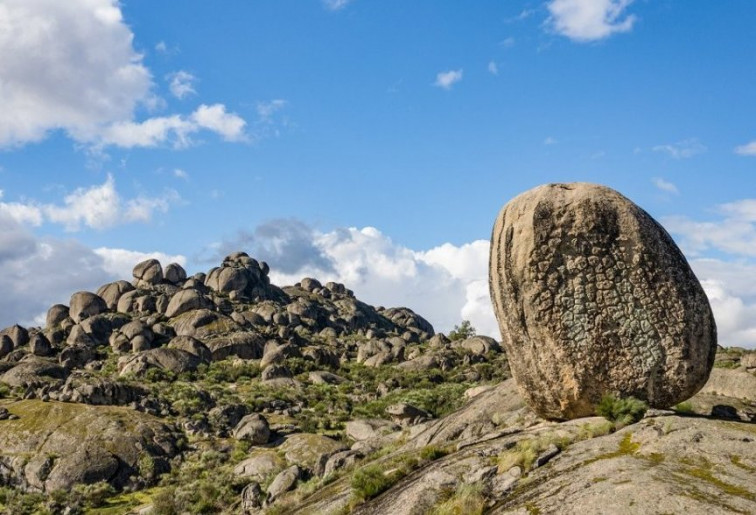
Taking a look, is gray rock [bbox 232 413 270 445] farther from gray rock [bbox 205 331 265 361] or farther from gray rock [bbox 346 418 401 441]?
gray rock [bbox 205 331 265 361]

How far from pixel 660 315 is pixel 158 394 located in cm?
4578

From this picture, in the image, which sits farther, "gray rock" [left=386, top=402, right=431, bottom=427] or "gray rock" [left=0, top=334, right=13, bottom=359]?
"gray rock" [left=0, top=334, right=13, bottom=359]

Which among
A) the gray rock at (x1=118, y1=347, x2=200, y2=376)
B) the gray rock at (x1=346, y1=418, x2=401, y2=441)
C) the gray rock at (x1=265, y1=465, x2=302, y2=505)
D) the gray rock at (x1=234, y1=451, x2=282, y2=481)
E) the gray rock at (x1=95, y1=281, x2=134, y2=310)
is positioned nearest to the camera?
the gray rock at (x1=265, y1=465, x2=302, y2=505)

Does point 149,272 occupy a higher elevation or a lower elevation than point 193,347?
higher

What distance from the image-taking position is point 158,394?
172 ft

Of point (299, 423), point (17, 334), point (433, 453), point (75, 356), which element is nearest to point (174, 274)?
point (17, 334)

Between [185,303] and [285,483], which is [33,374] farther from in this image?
[285,483]

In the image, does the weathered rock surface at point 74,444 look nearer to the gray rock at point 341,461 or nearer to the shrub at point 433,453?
the gray rock at point 341,461

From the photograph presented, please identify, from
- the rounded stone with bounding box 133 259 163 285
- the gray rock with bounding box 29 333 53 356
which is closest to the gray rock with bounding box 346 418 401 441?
the gray rock with bounding box 29 333 53 356

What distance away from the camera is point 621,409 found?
1388cm

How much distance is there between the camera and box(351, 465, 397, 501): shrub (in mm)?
14086

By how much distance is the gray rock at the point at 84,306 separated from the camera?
89000 millimetres

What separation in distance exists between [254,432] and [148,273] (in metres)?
66.5

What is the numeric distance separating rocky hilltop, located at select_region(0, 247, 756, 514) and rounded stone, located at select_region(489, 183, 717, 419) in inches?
32.8
